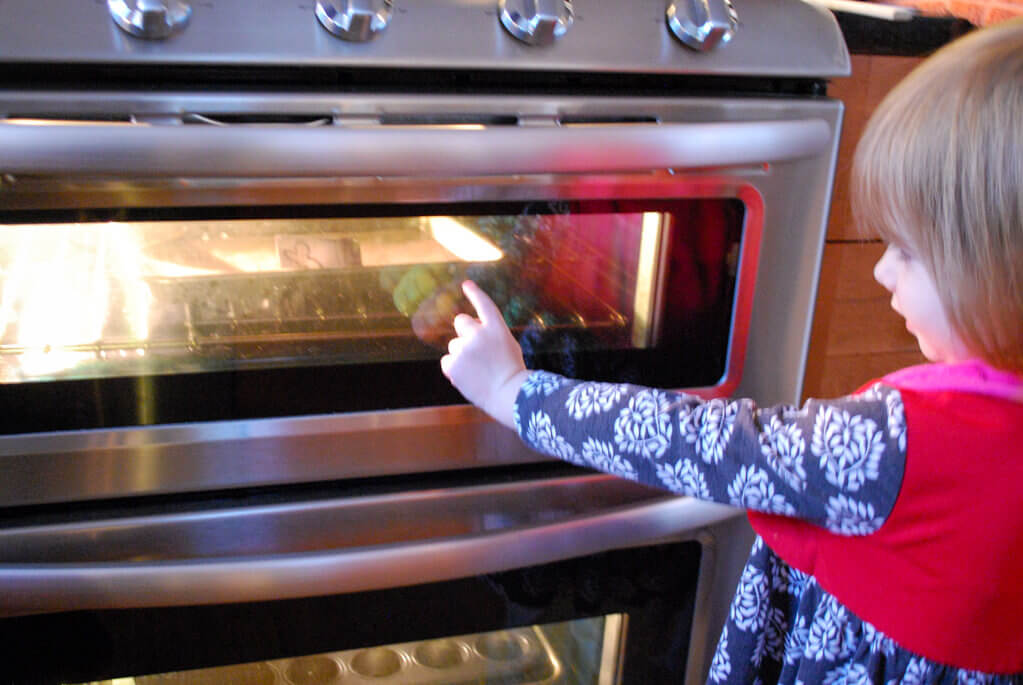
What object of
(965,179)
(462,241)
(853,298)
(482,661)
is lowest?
(482,661)

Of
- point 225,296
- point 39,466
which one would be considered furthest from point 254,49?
point 39,466

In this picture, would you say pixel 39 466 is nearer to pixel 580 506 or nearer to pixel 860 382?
pixel 580 506

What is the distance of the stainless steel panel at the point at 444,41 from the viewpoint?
564 mm

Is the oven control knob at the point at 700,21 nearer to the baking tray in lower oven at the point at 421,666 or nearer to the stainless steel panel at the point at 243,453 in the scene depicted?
the stainless steel panel at the point at 243,453

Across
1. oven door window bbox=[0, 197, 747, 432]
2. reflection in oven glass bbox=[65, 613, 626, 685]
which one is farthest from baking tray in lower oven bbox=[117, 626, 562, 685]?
oven door window bbox=[0, 197, 747, 432]

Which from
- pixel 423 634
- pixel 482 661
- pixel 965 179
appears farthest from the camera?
pixel 482 661

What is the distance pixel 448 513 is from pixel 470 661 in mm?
190

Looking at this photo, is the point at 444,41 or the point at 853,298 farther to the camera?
the point at 853,298

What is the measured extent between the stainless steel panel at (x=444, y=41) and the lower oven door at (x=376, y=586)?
32 centimetres

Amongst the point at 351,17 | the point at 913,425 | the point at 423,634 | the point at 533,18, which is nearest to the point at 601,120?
the point at 533,18

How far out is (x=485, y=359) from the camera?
0.65m

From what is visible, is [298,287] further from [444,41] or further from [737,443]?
[737,443]

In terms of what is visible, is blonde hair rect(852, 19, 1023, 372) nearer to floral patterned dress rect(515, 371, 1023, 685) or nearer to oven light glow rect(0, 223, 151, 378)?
floral patterned dress rect(515, 371, 1023, 685)

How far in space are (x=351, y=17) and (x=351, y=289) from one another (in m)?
0.18
